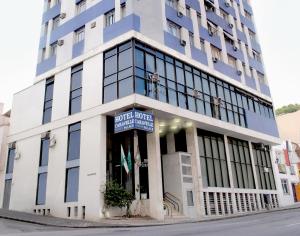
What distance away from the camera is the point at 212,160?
91.2 feet

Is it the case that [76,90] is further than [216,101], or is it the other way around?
[216,101]

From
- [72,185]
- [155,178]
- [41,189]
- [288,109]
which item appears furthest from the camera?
[288,109]

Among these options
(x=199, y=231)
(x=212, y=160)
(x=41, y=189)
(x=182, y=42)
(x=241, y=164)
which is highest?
(x=182, y=42)

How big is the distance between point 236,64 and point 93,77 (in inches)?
694

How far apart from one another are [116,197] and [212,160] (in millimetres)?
10763

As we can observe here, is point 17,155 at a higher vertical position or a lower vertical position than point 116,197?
higher

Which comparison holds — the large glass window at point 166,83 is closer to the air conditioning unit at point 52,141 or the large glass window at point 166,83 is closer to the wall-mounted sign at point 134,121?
the wall-mounted sign at point 134,121

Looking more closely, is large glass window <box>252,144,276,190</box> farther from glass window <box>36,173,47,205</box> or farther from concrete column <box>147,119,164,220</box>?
glass window <box>36,173,47,205</box>

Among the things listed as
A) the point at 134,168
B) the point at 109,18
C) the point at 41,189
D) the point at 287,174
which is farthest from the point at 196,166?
the point at 287,174

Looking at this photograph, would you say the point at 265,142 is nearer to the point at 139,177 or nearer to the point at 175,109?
the point at 175,109

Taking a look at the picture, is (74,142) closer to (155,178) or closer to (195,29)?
(155,178)

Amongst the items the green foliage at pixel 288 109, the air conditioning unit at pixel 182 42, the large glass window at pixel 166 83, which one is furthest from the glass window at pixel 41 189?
the green foliage at pixel 288 109

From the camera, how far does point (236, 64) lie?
1388 inches

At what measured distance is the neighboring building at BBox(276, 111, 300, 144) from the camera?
5497cm
